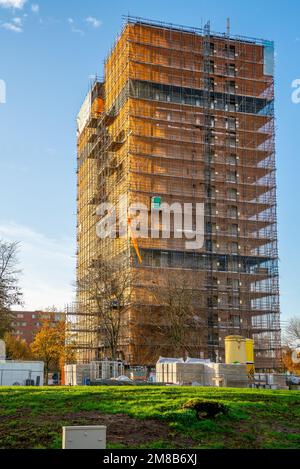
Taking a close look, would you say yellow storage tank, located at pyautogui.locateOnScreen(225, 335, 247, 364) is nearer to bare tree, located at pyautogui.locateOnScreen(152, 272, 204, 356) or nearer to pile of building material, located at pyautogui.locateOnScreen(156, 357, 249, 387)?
pile of building material, located at pyautogui.locateOnScreen(156, 357, 249, 387)

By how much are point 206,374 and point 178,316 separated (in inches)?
999

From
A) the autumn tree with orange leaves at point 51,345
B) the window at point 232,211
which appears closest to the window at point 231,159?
the window at point 232,211

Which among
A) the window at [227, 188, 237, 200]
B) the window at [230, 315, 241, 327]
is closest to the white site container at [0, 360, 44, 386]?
the window at [230, 315, 241, 327]

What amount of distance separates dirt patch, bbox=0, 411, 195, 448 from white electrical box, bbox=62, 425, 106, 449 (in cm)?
328

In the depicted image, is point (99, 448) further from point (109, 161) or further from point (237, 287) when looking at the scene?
point (109, 161)

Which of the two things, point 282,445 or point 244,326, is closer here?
point 282,445

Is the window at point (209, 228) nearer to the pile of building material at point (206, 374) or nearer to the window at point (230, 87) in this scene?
the window at point (230, 87)

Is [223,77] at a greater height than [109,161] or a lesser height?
greater

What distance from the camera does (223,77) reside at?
7881 centimetres

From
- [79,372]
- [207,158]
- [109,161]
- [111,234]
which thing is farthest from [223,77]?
[79,372]

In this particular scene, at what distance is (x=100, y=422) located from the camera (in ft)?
54.6

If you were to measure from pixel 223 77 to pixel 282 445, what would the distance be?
66790 millimetres

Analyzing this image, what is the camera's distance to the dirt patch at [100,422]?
15.1 metres

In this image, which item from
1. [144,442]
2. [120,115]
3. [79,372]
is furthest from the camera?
[120,115]
